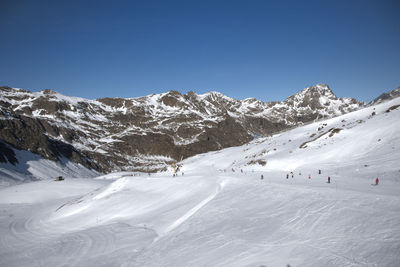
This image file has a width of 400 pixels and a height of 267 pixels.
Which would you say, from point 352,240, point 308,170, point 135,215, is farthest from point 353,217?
point 308,170

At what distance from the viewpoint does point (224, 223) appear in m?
13.6

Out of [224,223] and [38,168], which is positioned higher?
[224,223]

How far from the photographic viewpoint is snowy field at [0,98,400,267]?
8.97 m

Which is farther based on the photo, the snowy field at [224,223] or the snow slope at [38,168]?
the snow slope at [38,168]

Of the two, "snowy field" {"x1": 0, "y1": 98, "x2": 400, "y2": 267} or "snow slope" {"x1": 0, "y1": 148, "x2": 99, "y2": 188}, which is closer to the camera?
"snowy field" {"x1": 0, "y1": 98, "x2": 400, "y2": 267}

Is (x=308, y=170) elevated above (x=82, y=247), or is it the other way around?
(x=308, y=170)

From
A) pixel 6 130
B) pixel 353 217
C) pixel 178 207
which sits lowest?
pixel 178 207

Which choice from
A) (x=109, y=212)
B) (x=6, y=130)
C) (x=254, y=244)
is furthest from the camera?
(x=6, y=130)

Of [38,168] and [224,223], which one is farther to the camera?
[38,168]

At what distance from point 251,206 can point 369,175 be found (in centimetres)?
1581

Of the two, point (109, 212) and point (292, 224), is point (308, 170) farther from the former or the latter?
point (109, 212)

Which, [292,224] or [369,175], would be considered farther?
[369,175]

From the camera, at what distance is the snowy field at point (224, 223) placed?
8.97 meters

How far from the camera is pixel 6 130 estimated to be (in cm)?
11725
